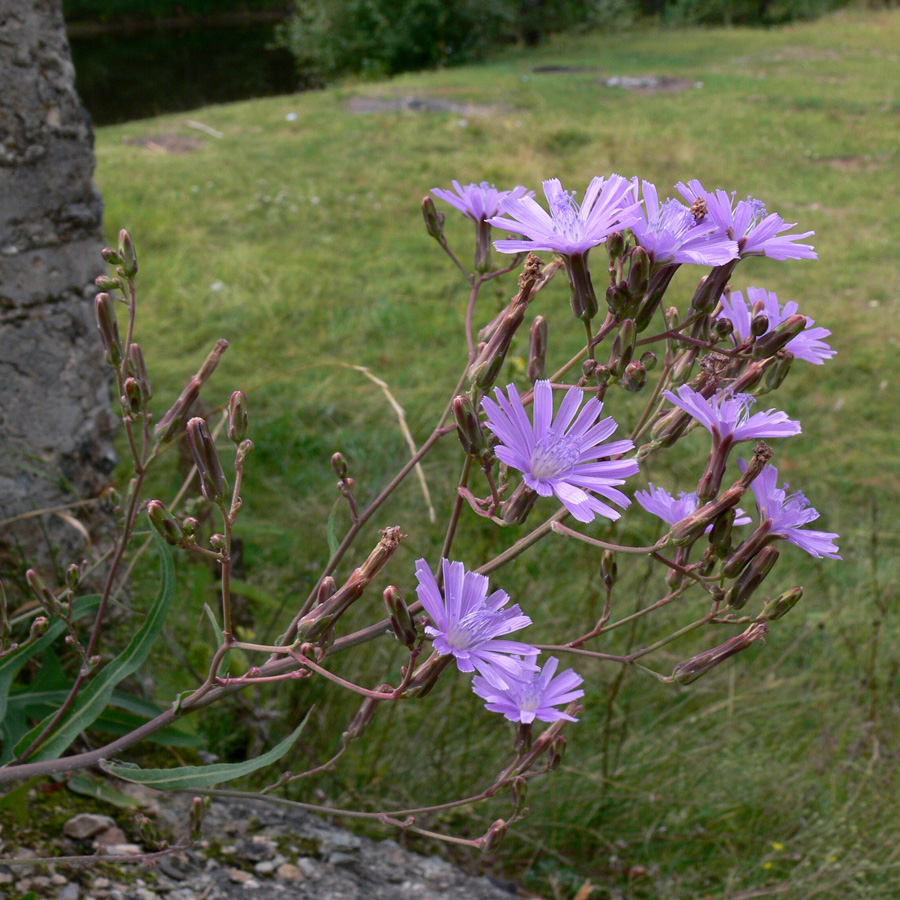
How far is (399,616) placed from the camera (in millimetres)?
944

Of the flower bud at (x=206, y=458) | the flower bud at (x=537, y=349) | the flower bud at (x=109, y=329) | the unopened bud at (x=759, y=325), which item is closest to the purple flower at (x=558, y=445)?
the flower bud at (x=537, y=349)

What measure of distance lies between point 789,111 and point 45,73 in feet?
29.2

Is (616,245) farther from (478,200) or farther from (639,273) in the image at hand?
(478,200)

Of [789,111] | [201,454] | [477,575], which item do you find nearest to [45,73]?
[201,454]

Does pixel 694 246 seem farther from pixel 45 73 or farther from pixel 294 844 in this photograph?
pixel 45 73

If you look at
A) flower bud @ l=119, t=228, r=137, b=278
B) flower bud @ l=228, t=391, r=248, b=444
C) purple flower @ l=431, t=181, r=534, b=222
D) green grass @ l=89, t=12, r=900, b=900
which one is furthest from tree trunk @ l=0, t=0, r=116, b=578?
purple flower @ l=431, t=181, r=534, b=222

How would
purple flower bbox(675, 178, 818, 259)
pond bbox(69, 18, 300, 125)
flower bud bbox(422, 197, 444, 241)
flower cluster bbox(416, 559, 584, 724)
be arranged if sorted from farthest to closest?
pond bbox(69, 18, 300, 125) → flower bud bbox(422, 197, 444, 241) → purple flower bbox(675, 178, 818, 259) → flower cluster bbox(416, 559, 584, 724)

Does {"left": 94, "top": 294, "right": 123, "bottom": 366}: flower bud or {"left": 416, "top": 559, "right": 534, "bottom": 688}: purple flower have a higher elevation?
{"left": 94, "top": 294, "right": 123, "bottom": 366}: flower bud

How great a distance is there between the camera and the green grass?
6.60 feet

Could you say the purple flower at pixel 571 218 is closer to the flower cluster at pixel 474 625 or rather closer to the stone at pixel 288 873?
the flower cluster at pixel 474 625

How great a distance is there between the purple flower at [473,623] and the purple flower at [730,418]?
28 centimetres

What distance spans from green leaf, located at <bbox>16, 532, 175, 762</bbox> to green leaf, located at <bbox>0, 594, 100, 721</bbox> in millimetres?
99

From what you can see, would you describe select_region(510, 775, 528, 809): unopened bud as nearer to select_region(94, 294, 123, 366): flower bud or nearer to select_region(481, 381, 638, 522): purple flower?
select_region(481, 381, 638, 522): purple flower

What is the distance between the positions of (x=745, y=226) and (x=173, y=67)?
18.8 meters
